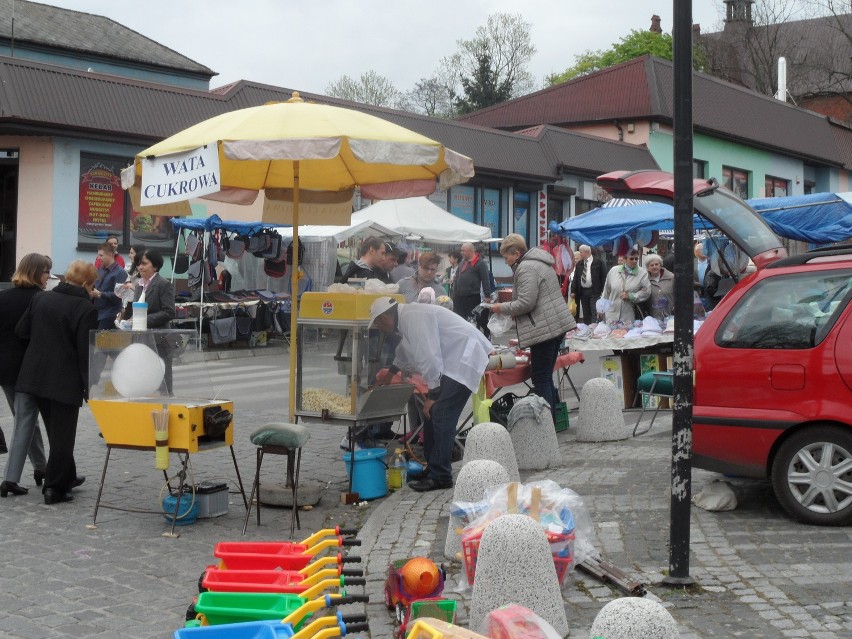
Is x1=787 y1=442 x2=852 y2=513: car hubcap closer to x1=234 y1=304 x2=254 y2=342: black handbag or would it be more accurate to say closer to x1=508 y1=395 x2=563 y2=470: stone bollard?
x1=508 y1=395 x2=563 y2=470: stone bollard

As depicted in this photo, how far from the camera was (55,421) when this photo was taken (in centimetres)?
799

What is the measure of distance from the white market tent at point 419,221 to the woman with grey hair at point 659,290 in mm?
6673

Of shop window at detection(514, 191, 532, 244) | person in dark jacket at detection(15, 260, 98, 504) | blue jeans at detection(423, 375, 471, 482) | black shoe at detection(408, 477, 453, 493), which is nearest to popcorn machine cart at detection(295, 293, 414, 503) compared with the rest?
blue jeans at detection(423, 375, 471, 482)

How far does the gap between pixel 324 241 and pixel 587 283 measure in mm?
5496

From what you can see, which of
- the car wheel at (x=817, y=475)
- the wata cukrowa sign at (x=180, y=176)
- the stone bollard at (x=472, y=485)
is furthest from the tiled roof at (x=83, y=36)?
the car wheel at (x=817, y=475)

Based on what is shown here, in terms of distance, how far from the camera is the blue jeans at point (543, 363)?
33.1 feet

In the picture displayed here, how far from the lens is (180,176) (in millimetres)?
7461

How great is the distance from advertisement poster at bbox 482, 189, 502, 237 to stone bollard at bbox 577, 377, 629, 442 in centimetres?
2069

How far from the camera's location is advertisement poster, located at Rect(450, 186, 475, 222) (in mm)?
30180

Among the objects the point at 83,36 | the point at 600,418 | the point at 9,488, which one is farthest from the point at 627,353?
the point at 83,36

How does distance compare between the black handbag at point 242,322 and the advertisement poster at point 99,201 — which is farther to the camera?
the advertisement poster at point 99,201

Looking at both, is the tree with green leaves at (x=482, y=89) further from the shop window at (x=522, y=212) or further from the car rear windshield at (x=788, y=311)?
the car rear windshield at (x=788, y=311)

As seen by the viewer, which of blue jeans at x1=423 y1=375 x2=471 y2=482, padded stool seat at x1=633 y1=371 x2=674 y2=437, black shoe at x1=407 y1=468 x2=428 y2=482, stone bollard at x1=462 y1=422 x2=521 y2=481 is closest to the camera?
stone bollard at x1=462 y1=422 x2=521 y2=481

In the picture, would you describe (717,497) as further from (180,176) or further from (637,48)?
(637,48)
